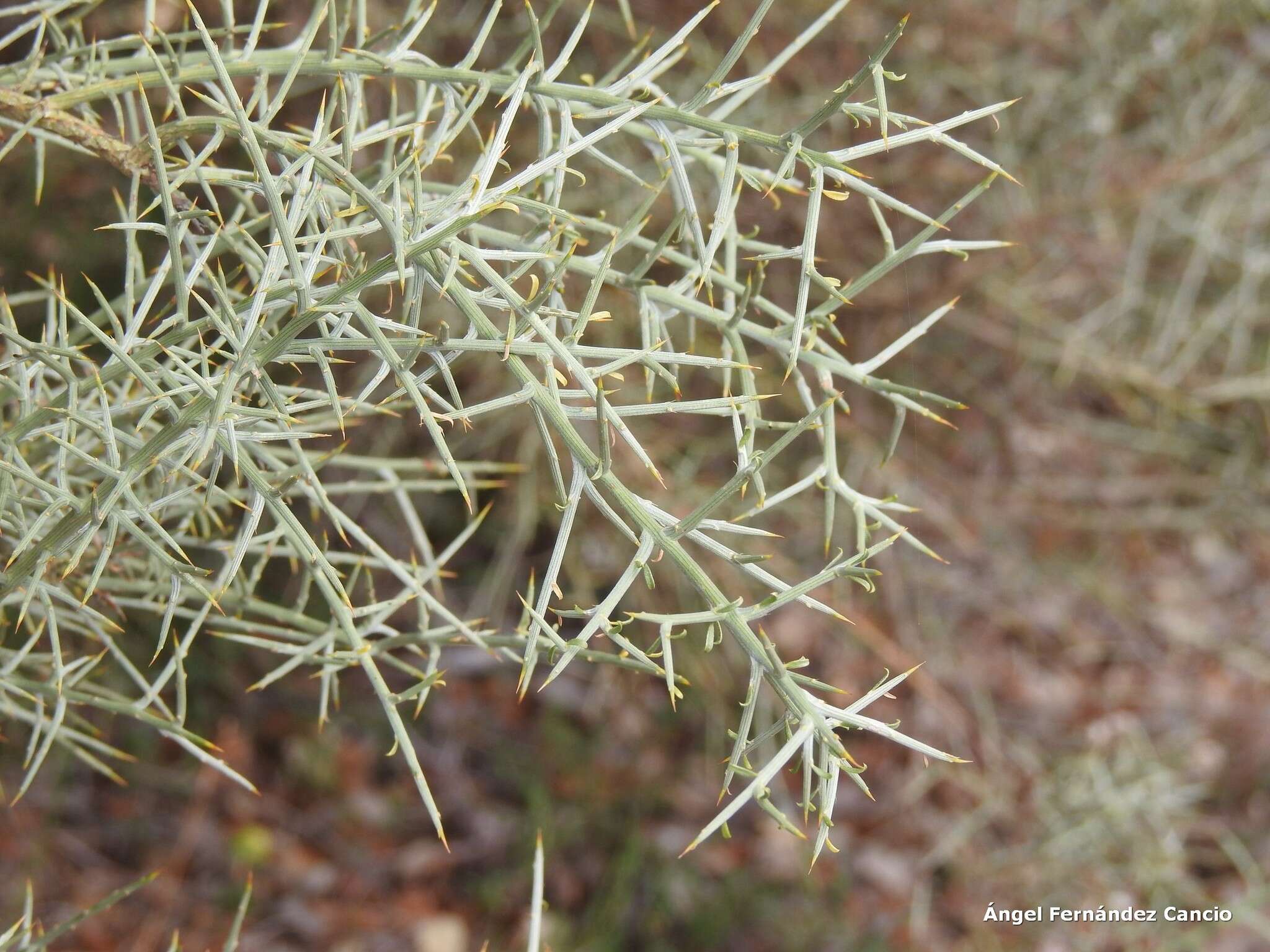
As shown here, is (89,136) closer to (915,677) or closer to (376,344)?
(376,344)

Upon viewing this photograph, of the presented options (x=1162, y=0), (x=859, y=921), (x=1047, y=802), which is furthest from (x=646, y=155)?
(x=859, y=921)

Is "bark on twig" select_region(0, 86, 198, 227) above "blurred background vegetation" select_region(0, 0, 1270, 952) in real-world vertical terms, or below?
above

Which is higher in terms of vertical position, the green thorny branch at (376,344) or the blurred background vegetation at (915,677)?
the green thorny branch at (376,344)

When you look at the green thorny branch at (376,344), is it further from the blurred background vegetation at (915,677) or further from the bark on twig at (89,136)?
the blurred background vegetation at (915,677)

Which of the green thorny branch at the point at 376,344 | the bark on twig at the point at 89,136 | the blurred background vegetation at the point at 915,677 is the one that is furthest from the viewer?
the blurred background vegetation at the point at 915,677

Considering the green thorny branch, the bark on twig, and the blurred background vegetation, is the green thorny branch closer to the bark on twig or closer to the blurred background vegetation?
the bark on twig

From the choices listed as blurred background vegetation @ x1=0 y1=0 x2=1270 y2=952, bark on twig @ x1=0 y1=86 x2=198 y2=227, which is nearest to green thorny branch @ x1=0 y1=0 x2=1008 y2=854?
bark on twig @ x1=0 y1=86 x2=198 y2=227

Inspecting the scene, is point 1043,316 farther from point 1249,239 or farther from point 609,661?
point 609,661

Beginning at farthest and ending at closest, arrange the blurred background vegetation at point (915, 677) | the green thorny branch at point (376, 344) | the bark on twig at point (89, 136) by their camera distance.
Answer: the blurred background vegetation at point (915, 677) < the bark on twig at point (89, 136) < the green thorny branch at point (376, 344)

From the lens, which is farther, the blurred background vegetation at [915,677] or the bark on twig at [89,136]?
the blurred background vegetation at [915,677]

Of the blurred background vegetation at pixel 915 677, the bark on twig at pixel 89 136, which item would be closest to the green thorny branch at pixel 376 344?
the bark on twig at pixel 89 136
